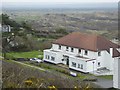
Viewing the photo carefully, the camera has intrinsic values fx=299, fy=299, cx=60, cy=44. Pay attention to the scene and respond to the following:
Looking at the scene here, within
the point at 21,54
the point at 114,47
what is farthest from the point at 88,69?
the point at 21,54

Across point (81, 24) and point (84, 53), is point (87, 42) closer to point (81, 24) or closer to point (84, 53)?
point (84, 53)

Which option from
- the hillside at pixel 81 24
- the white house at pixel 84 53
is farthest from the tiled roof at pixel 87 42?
the hillside at pixel 81 24

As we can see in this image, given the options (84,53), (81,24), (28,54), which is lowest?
(28,54)

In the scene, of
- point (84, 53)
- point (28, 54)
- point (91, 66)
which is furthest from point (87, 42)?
point (28, 54)

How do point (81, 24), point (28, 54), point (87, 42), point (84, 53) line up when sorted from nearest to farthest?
point (84, 53) < point (87, 42) < point (28, 54) < point (81, 24)

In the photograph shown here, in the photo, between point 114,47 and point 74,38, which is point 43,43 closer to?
point 74,38

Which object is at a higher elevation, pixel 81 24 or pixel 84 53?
pixel 81 24

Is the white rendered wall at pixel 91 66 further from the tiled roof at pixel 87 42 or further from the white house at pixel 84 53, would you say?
the tiled roof at pixel 87 42
